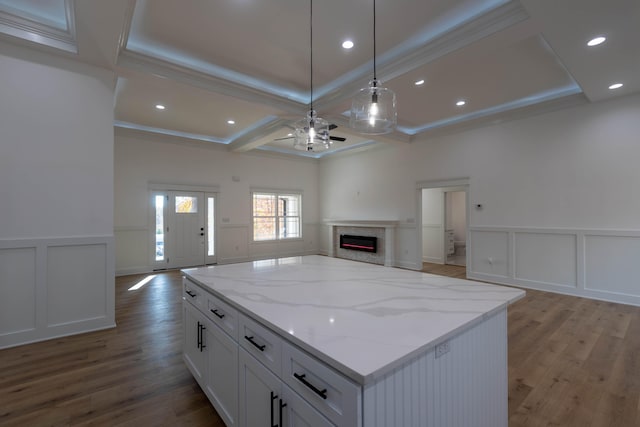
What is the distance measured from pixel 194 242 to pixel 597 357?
7.11m

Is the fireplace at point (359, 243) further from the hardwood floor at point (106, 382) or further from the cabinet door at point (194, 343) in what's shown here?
the cabinet door at point (194, 343)

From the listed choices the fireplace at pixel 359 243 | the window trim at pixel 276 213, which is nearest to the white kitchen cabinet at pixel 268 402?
the fireplace at pixel 359 243

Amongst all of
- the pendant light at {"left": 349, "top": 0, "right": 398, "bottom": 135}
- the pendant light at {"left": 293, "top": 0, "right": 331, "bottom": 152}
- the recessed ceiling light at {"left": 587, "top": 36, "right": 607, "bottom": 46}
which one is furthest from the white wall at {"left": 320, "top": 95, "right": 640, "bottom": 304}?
the pendant light at {"left": 293, "top": 0, "right": 331, "bottom": 152}

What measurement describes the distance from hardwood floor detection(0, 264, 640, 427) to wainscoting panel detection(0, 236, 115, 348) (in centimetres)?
16

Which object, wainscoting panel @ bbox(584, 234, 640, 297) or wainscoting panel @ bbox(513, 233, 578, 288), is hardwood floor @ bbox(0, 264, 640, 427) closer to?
wainscoting panel @ bbox(584, 234, 640, 297)

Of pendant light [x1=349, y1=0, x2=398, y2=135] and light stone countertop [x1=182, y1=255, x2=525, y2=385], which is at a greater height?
pendant light [x1=349, y1=0, x2=398, y2=135]

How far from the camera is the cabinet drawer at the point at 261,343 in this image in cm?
118

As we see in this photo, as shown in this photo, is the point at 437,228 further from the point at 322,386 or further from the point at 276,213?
the point at 322,386

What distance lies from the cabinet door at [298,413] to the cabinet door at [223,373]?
50 cm

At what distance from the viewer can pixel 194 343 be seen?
211cm

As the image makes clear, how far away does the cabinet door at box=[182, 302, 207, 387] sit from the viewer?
1.95 meters

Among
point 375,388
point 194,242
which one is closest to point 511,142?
point 375,388

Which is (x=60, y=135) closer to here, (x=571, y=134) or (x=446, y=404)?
(x=446, y=404)

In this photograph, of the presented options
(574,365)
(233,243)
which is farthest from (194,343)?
(233,243)
